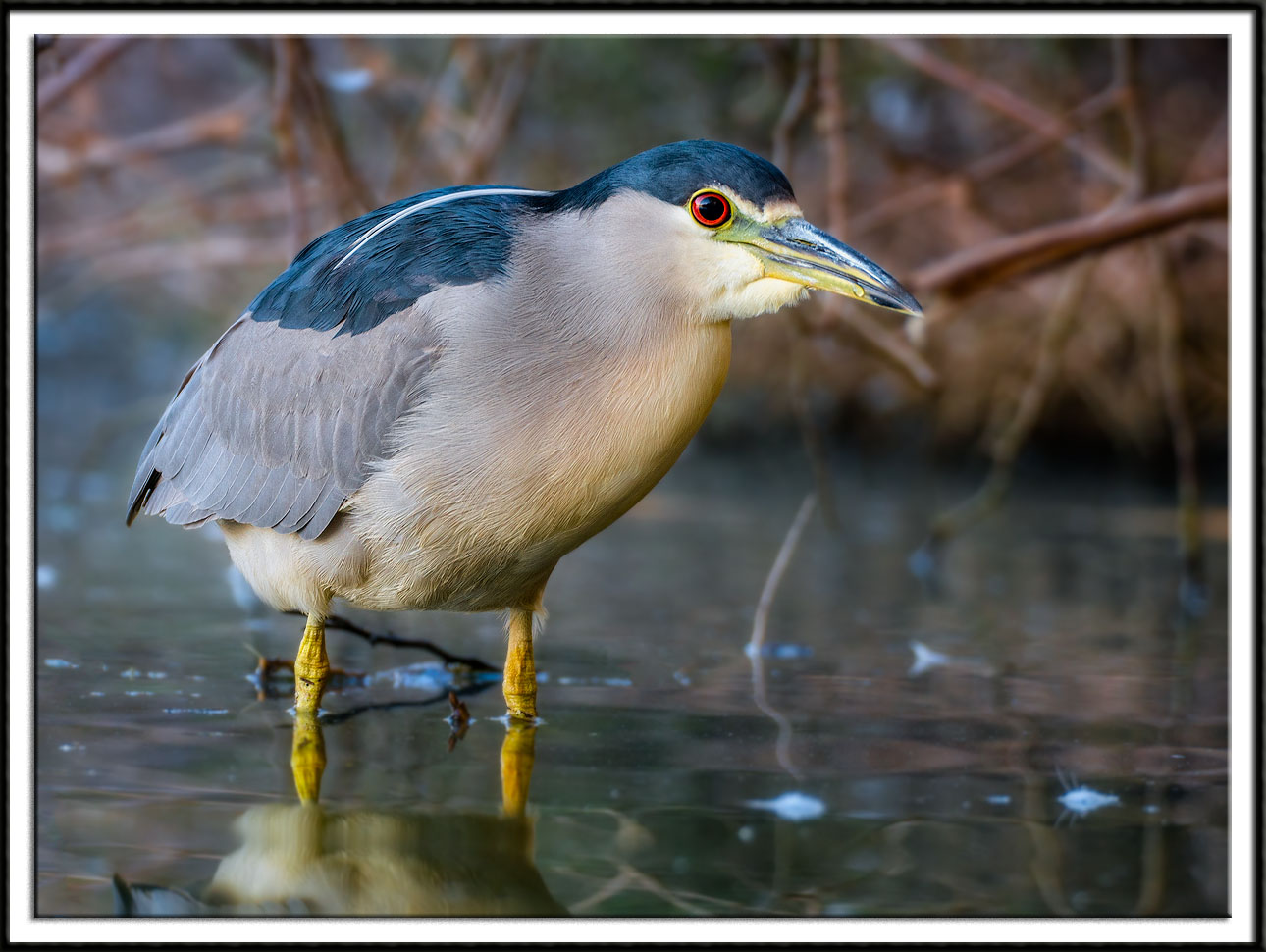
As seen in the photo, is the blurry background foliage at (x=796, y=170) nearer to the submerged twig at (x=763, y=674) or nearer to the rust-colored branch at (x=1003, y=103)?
the rust-colored branch at (x=1003, y=103)

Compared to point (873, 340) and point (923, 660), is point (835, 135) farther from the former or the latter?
point (923, 660)

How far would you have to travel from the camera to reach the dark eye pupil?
9.57ft

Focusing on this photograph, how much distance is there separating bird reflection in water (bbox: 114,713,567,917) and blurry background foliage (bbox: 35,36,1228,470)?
3.97 m

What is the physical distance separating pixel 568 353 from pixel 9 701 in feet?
4.41

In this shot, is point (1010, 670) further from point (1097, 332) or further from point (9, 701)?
point (1097, 332)

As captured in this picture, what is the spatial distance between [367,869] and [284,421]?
1363mm

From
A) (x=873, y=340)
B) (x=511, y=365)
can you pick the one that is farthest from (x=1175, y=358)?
(x=511, y=365)

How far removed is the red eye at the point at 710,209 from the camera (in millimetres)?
2914

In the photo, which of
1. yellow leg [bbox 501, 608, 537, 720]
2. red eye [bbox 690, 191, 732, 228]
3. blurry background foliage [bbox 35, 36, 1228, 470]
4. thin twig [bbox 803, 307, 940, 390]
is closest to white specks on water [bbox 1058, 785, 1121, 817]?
yellow leg [bbox 501, 608, 537, 720]

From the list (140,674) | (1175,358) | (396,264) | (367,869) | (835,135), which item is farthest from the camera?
(1175,358)

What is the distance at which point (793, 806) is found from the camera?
2711 mm

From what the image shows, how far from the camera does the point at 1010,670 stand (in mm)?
4094

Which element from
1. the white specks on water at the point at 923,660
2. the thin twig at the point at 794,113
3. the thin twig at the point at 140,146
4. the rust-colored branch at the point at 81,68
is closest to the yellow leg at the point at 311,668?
the white specks on water at the point at 923,660

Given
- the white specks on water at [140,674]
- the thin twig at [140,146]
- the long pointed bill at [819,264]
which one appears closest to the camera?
the long pointed bill at [819,264]
